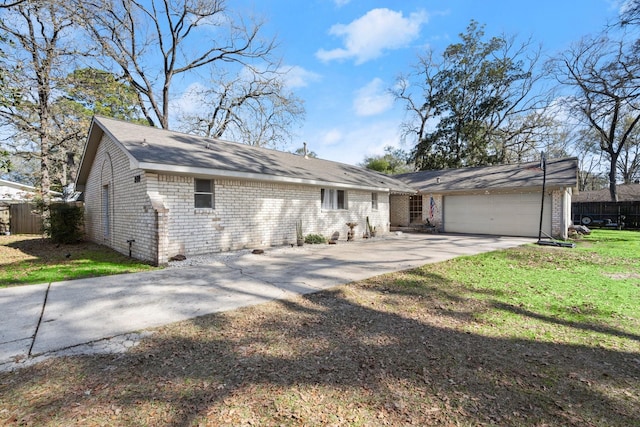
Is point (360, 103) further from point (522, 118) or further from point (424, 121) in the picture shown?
point (522, 118)

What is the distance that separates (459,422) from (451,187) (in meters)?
16.5

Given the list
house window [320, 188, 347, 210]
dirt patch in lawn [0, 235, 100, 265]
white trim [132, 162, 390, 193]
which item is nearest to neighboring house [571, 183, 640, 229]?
house window [320, 188, 347, 210]

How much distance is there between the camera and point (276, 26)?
20328 mm

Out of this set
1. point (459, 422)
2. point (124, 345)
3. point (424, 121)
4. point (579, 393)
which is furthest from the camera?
point (424, 121)

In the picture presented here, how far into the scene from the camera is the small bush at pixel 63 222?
35.3 feet

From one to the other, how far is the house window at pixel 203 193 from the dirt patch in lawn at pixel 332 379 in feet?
18.1

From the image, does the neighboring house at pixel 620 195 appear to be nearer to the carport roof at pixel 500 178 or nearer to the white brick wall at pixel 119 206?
the carport roof at pixel 500 178

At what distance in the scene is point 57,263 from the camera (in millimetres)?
7773

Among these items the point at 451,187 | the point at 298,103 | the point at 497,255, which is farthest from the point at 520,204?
the point at 298,103

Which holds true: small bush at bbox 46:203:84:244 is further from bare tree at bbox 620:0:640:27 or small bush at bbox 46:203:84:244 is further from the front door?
bare tree at bbox 620:0:640:27

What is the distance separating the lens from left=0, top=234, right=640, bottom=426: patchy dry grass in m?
2.26

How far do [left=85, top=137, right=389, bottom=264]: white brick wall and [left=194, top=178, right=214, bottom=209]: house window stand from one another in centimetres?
21

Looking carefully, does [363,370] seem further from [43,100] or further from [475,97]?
[475,97]

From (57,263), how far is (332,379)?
343 inches
